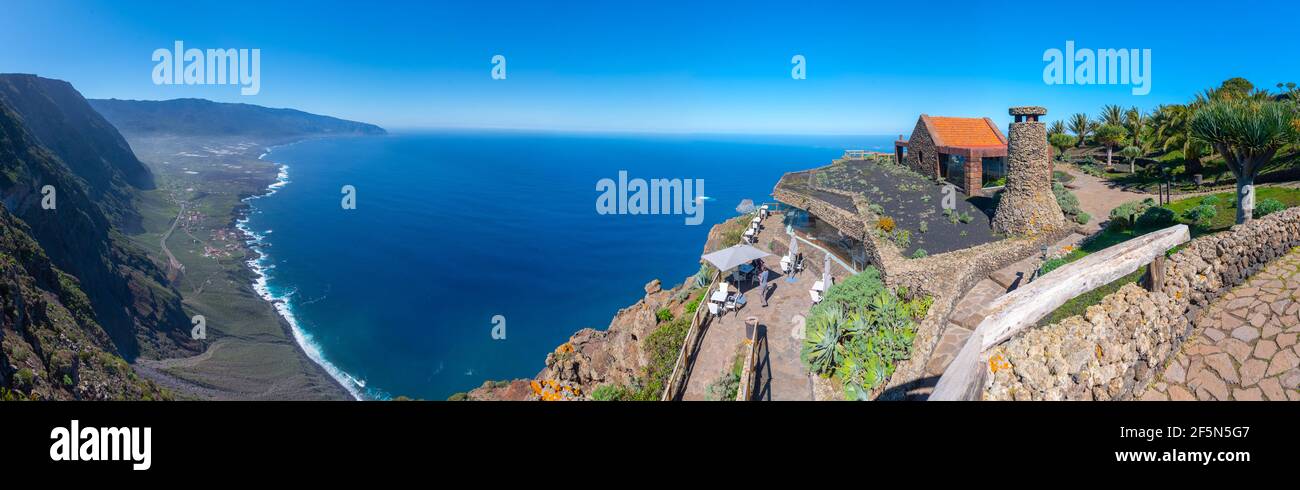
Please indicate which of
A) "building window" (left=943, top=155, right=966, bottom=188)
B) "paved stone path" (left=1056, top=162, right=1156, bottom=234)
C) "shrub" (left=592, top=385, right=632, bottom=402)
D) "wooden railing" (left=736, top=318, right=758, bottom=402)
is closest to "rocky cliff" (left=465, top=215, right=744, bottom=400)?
"shrub" (left=592, top=385, right=632, bottom=402)

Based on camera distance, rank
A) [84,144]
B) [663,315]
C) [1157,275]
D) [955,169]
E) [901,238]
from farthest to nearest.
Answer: [84,144] < [955,169] < [663,315] < [901,238] < [1157,275]

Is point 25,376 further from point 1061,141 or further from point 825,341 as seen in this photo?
point 1061,141

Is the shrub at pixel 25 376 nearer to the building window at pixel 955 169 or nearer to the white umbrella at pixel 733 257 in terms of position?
the white umbrella at pixel 733 257

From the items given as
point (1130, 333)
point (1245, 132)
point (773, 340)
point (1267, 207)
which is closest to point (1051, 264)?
point (1245, 132)

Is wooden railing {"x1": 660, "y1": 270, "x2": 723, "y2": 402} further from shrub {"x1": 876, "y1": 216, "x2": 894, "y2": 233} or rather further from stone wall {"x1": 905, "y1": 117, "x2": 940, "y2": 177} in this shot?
stone wall {"x1": 905, "y1": 117, "x2": 940, "y2": 177}

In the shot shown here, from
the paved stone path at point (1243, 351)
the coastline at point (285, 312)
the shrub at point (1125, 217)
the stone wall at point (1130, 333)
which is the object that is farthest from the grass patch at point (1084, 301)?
the coastline at point (285, 312)
